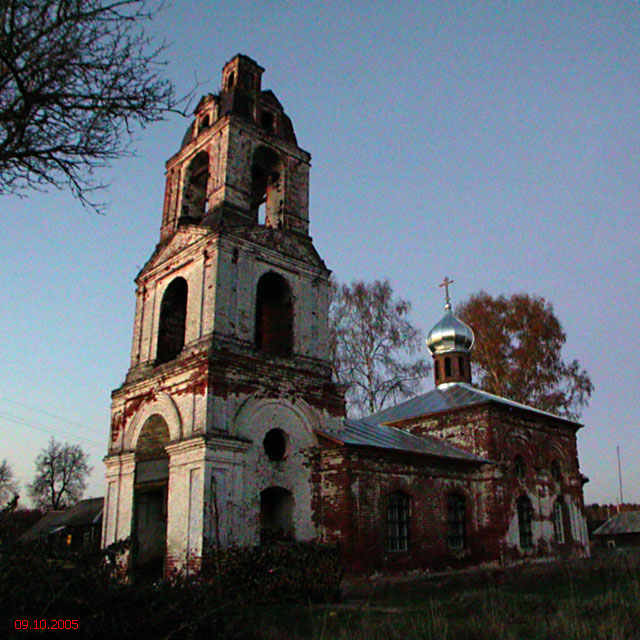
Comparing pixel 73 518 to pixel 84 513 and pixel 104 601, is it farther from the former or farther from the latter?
pixel 104 601

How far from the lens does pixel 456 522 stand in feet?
48.6

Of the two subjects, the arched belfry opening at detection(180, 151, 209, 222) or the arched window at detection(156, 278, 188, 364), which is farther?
the arched belfry opening at detection(180, 151, 209, 222)

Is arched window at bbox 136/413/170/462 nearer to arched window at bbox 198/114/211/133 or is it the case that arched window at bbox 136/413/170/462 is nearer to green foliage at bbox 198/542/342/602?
green foliage at bbox 198/542/342/602

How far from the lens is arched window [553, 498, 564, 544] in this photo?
58.4 ft

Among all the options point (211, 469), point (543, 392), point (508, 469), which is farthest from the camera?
point (543, 392)

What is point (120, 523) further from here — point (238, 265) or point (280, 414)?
point (238, 265)

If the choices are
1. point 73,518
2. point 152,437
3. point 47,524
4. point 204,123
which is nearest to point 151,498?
point 152,437

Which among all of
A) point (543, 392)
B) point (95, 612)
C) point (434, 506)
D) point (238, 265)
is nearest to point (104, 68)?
point (95, 612)

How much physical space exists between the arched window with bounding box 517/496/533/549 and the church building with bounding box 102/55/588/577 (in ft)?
0.16

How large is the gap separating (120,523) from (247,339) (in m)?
4.49

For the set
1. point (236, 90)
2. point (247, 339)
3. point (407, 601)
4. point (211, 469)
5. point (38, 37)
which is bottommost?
point (407, 601)

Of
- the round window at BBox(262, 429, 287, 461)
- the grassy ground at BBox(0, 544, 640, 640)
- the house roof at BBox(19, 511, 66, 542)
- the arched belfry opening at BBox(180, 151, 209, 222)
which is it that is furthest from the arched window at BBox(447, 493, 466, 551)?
the house roof at BBox(19, 511, 66, 542)

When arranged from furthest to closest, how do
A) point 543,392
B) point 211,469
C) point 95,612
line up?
point 543,392 → point 211,469 → point 95,612

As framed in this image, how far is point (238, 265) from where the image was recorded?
12.6 meters
